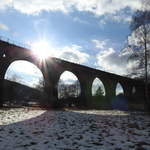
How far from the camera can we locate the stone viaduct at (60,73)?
1914 centimetres

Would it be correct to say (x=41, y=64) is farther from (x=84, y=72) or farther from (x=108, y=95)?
A: (x=108, y=95)

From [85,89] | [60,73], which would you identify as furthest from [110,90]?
[60,73]

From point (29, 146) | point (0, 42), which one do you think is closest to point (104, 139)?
point (29, 146)

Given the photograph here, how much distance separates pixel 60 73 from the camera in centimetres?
Answer: 2386

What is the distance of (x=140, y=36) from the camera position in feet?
50.0

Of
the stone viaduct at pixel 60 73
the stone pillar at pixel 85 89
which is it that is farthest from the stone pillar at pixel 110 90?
the stone pillar at pixel 85 89

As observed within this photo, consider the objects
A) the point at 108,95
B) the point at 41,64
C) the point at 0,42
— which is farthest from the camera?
the point at 108,95

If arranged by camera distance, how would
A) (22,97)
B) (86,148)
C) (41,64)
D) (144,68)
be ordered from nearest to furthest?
(86,148)
(144,68)
(41,64)
(22,97)

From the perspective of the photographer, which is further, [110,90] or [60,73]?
[110,90]

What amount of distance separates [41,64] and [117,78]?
15437 millimetres

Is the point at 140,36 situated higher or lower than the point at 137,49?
higher

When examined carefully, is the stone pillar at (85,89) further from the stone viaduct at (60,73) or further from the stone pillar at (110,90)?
the stone pillar at (110,90)

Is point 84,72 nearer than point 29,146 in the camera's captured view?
No

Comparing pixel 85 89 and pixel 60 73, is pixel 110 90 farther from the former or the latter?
pixel 60 73
